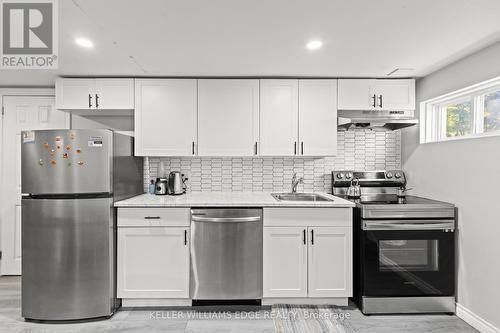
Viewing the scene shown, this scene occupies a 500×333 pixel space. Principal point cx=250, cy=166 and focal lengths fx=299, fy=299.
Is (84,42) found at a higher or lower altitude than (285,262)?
higher

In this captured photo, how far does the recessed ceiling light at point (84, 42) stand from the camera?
222 centimetres

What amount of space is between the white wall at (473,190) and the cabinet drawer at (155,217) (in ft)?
7.75

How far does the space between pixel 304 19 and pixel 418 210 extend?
6.08 ft

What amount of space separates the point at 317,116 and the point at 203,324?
2.23 metres

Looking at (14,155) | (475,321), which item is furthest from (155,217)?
(475,321)

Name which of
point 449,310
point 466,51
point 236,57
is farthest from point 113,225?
point 466,51

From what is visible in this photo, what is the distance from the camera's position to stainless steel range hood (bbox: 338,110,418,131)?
113 inches

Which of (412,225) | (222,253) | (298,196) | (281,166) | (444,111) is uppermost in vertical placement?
(444,111)

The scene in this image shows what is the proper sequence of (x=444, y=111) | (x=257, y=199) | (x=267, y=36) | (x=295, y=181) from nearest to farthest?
1. (x=267, y=36)
2. (x=257, y=199)
3. (x=444, y=111)
4. (x=295, y=181)

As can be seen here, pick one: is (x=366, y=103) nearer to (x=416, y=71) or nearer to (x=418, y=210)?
(x=416, y=71)

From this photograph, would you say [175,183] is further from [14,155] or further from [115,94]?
[14,155]

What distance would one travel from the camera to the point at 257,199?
285 cm

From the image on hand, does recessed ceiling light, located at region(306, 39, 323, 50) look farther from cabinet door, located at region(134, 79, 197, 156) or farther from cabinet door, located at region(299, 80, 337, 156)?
cabinet door, located at region(134, 79, 197, 156)

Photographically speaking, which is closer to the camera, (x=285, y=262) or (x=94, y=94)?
(x=285, y=262)
